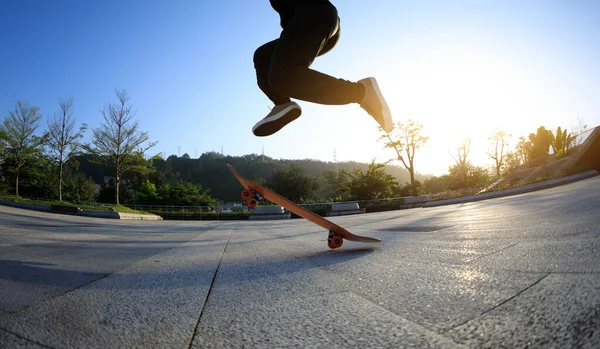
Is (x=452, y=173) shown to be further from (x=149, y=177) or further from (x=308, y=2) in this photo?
(x=149, y=177)

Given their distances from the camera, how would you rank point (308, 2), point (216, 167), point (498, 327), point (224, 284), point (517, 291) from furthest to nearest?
point (216, 167), point (308, 2), point (224, 284), point (517, 291), point (498, 327)

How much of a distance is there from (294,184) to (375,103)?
35.4m

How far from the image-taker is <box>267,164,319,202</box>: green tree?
122 ft

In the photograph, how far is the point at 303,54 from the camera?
1.85m

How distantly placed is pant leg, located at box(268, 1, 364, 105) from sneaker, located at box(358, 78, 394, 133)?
370 millimetres

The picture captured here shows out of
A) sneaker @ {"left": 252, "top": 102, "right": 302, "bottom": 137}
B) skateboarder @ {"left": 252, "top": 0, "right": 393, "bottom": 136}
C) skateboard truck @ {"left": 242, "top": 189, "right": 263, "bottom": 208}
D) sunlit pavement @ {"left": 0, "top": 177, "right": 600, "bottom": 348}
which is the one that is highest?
skateboarder @ {"left": 252, "top": 0, "right": 393, "bottom": 136}

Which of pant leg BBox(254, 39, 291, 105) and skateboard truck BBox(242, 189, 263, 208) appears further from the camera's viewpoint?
skateboard truck BBox(242, 189, 263, 208)

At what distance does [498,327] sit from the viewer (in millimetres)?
458

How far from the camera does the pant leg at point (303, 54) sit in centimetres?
183

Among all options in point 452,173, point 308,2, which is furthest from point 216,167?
point 308,2

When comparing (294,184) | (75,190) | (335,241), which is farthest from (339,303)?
(75,190)

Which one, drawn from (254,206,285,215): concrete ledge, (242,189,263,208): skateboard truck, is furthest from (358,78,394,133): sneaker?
(254,206,285,215): concrete ledge

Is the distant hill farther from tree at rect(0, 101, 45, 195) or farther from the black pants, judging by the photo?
the black pants

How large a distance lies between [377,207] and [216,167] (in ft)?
221
